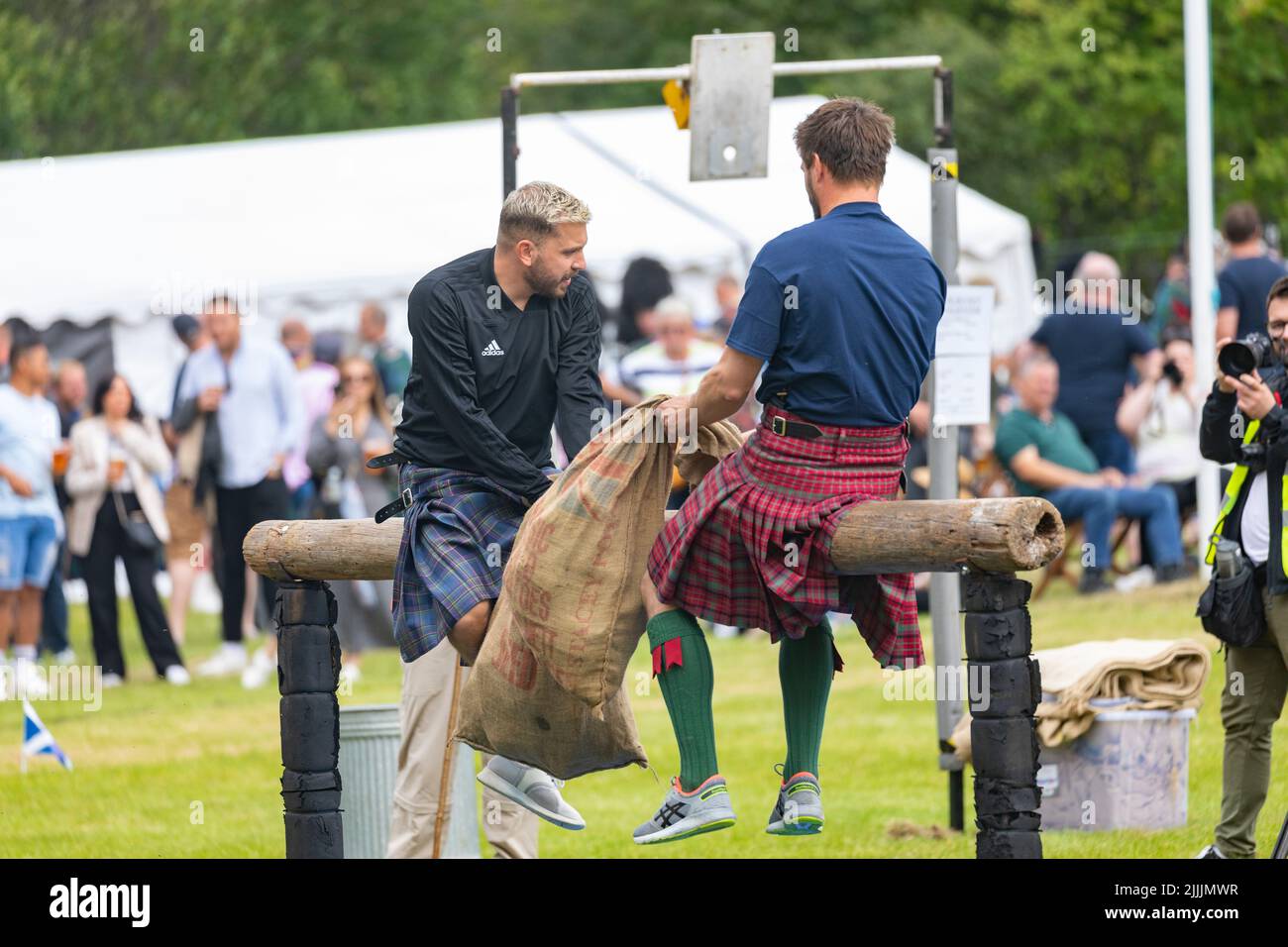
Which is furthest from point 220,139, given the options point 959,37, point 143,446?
point 143,446

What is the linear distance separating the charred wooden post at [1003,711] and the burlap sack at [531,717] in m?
1.08

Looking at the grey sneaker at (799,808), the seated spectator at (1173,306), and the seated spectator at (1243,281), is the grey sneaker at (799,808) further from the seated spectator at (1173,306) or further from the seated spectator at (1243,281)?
the seated spectator at (1173,306)

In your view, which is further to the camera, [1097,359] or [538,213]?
[1097,359]

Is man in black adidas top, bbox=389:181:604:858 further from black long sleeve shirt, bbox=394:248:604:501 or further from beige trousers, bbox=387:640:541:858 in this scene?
beige trousers, bbox=387:640:541:858

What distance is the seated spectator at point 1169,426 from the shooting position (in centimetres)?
1545

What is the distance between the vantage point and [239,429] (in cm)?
1327

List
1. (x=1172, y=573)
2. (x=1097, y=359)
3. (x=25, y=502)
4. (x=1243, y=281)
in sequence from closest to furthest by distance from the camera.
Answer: (x=1243, y=281) → (x=25, y=502) → (x=1172, y=573) → (x=1097, y=359)

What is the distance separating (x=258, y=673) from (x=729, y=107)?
6.24 metres

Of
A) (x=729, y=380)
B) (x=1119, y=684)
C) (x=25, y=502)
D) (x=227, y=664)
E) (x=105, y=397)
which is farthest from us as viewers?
(x=105, y=397)

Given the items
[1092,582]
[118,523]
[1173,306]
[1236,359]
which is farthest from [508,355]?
[1173,306]

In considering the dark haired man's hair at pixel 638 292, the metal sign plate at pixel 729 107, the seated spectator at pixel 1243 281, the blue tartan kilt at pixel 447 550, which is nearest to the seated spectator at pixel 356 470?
the dark haired man's hair at pixel 638 292

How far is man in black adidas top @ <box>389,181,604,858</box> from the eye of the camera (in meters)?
6.20

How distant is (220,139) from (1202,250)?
2152 cm

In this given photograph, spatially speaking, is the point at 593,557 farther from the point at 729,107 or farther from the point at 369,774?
the point at 729,107
